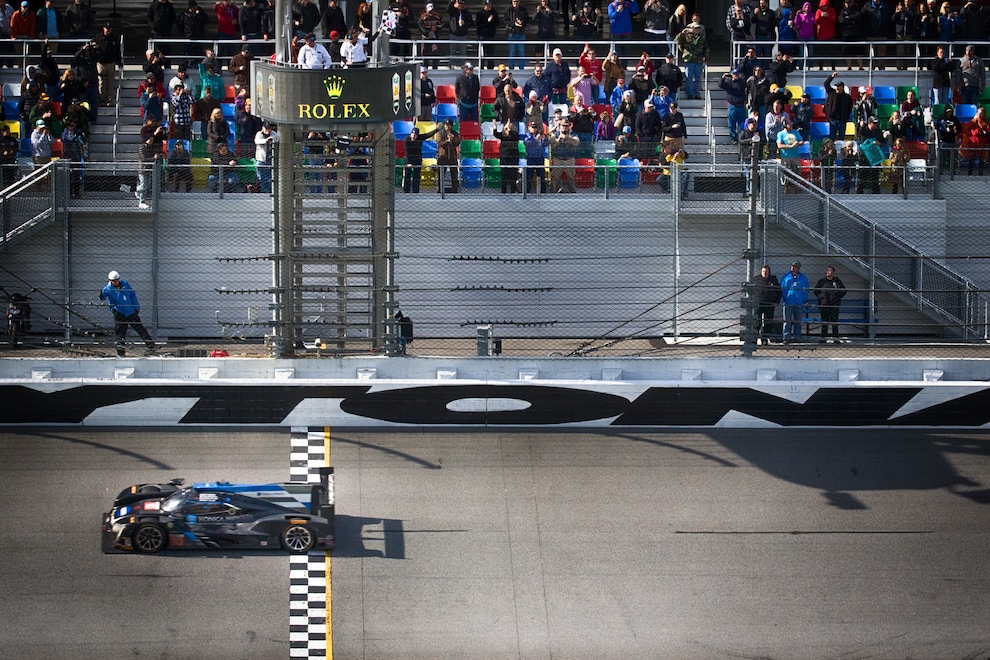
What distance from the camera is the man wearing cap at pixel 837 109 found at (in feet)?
79.0

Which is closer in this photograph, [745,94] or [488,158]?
[488,158]

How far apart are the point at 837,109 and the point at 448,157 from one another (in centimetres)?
618

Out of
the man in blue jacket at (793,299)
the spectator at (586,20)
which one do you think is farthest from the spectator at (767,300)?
the spectator at (586,20)

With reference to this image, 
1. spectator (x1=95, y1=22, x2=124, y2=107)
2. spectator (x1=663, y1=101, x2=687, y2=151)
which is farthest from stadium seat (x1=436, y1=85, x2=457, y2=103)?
spectator (x1=95, y1=22, x2=124, y2=107)

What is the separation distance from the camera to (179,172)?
2138 cm

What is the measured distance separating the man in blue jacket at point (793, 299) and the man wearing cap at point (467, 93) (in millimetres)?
5779

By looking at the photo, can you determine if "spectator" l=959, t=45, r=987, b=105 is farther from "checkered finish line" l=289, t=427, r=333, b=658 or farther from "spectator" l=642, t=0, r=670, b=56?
"checkered finish line" l=289, t=427, r=333, b=658

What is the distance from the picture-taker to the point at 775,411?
17391 millimetres

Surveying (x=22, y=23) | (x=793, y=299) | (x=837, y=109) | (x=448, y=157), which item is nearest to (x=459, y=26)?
(x=448, y=157)

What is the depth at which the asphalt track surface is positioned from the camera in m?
14.1

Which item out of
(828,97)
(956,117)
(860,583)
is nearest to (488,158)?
(828,97)

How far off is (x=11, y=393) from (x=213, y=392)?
2108mm

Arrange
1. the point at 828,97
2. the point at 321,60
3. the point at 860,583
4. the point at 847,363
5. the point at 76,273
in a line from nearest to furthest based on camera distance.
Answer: the point at 860,583 < the point at 847,363 < the point at 321,60 < the point at 76,273 < the point at 828,97

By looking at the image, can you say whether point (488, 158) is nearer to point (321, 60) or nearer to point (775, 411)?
point (321, 60)
